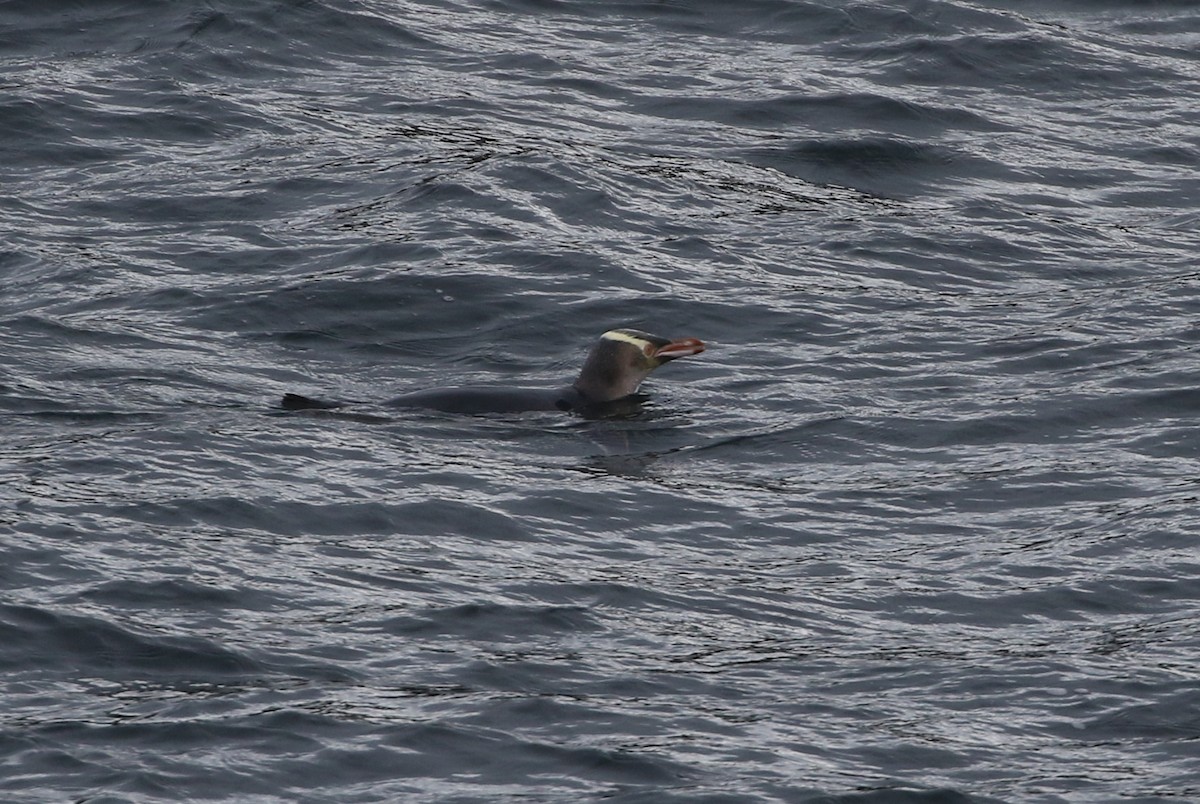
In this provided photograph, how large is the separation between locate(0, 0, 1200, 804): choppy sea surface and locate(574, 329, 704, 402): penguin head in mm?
307

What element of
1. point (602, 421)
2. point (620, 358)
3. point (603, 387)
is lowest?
point (602, 421)

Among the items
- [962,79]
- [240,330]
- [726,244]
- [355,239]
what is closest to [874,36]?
[962,79]

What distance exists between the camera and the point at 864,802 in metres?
7.51

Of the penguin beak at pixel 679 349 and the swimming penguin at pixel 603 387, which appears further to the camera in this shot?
the penguin beak at pixel 679 349

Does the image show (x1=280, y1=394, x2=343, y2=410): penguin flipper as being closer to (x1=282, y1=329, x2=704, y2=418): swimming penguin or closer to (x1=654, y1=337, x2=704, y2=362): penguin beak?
(x1=282, y1=329, x2=704, y2=418): swimming penguin

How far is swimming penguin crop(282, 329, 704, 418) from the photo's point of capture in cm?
1207

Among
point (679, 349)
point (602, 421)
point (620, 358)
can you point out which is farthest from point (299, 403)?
point (679, 349)

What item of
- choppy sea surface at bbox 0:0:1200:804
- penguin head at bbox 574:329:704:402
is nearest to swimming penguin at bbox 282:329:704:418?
penguin head at bbox 574:329:704:402

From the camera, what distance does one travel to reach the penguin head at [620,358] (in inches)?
Answer: 495

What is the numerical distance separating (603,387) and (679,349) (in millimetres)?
512

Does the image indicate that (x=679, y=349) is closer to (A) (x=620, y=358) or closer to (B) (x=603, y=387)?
(A) (x=620, y=358)

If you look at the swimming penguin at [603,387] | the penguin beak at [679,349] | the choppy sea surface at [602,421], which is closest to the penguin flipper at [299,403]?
the choppy sea surface at [602,421]

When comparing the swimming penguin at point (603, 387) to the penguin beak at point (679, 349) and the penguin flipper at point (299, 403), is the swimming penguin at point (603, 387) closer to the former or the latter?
the penguin beak at point (679, 349)

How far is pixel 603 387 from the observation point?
41.3ft
